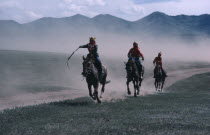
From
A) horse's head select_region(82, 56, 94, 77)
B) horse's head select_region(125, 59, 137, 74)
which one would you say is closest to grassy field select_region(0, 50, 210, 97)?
horse's head select_region(125, 59, 137, 74)

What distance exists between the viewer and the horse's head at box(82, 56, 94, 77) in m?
20.4

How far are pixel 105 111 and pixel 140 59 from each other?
10623mm

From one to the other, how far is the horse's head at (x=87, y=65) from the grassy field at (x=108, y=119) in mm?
1616

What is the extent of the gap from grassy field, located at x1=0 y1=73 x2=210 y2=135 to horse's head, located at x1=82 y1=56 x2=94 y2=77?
162 cm

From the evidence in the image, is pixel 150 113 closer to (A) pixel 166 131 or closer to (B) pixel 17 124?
(A) pixel 166 131

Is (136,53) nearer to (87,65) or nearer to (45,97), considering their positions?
(87,65)

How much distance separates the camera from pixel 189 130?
46.0ft

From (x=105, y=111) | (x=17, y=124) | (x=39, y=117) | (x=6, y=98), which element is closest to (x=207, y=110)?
(x=105, y=111)

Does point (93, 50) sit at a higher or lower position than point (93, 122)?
higher

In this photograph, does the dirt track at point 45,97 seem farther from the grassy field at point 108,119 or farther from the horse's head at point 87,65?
the grassy field at point 108,119

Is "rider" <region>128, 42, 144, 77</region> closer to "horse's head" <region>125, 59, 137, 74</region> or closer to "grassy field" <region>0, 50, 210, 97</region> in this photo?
"horse's head" <region>125, 59, 137, 74</region>

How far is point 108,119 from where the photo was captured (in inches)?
623

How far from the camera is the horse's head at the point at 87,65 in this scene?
803 inches

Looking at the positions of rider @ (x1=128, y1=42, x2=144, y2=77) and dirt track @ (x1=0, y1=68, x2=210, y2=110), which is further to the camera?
dirt track @ (x1=0, y1=68, x2=210, y2=110)
